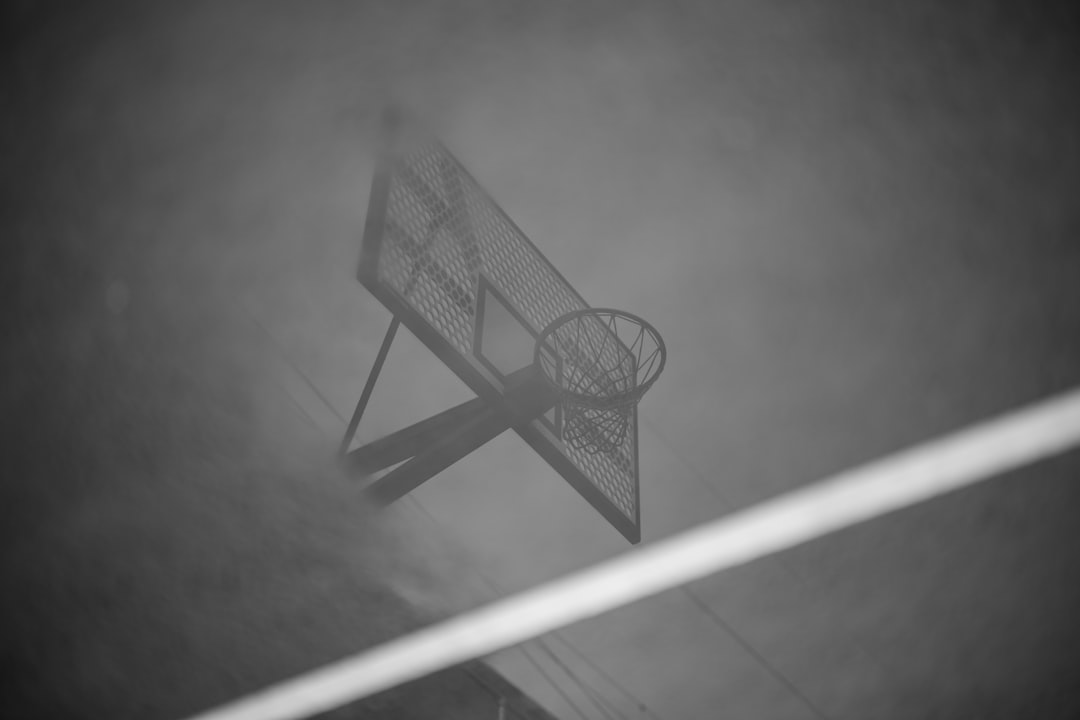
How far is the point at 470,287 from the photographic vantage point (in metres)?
2.10

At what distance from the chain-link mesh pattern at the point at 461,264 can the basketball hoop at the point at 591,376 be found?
0.09 feet

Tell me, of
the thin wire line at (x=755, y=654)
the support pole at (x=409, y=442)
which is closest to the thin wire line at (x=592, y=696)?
the thin wire line at (x=755, y=654)

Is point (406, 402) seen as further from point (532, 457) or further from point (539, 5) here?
point (539, 5)

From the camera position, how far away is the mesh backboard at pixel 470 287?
1844mm

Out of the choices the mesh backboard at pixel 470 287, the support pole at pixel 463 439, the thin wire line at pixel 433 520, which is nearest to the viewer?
the mesh backboard at pixel 470 287

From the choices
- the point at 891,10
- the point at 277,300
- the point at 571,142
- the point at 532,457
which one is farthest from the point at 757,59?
the point at 277,300

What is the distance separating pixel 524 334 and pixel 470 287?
0.58 ft

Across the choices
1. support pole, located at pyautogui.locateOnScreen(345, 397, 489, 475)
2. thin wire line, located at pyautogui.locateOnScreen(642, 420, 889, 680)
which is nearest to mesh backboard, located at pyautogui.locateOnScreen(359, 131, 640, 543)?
support pole, located at pyautogui.locateOnScreen(345, 397, 489, 475)

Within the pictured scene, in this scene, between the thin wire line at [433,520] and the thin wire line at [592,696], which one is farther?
the thin wire line at [592,696]

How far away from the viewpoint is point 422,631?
102 inches

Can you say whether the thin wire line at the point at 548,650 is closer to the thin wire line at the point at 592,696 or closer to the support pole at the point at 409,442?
the thin wire line at the point at 592,696

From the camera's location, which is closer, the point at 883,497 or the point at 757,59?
the point at 757,59

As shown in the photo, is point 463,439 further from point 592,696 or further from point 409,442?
point 592,696

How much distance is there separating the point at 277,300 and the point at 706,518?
1.60 metres
